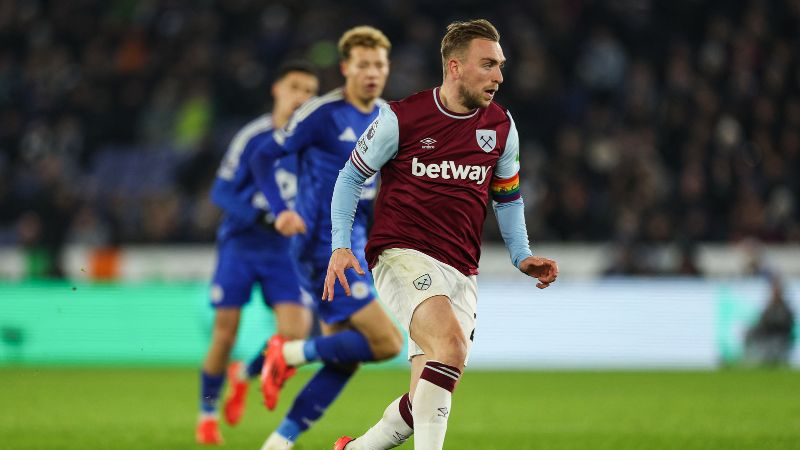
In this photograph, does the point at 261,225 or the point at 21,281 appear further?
the point at 21,281

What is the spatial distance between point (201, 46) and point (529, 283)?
267 inches

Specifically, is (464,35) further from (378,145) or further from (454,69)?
(378,145)

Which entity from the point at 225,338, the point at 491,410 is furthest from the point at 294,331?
the point at 491,410

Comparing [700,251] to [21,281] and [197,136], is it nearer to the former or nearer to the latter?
[197,136]

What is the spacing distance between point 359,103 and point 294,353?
1466 mm

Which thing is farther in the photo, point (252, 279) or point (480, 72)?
point (252, 279)

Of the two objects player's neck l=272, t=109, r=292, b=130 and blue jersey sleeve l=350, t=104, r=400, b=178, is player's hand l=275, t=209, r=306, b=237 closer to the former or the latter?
blue jersey sleeve l=350, t=104, r=400, b=178

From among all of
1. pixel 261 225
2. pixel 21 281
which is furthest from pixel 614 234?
pixel 261 225

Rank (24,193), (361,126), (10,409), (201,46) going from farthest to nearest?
1. (201,46)
2. (24,193)
3. (10,409)
4. (361,126)

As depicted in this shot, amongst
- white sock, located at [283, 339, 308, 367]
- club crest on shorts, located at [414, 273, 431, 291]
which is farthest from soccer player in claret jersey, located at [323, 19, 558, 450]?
white sock, located at [283, 339, 308, 367]

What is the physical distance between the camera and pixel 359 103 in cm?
700

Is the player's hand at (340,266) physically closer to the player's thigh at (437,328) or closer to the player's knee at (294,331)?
the player's thigh at (437,328)

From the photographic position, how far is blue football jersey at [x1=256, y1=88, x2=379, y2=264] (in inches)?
271

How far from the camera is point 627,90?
1830 centimetres
